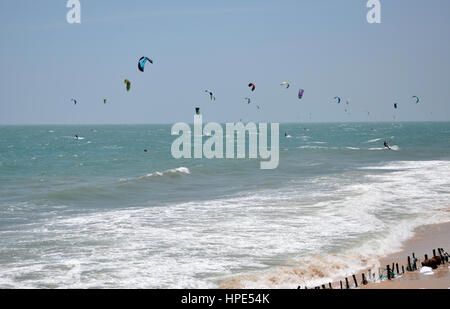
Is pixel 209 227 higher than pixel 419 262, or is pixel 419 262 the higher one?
pixel 419 262

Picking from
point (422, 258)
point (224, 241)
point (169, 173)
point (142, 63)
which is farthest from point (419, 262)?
point (169, 173)

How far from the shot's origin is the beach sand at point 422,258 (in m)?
9.84

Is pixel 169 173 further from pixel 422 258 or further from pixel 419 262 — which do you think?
pixel 419 262

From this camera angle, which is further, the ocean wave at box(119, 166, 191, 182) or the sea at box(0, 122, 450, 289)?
the ocean wave at box(119, 166, 191, 182)

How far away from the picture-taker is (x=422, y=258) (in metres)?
12.5

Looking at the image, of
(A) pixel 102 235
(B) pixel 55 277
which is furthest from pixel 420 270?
(A) pixel 102 235

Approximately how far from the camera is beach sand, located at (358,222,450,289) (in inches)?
387

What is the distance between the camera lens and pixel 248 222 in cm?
1689

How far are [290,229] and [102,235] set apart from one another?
589 centimetres

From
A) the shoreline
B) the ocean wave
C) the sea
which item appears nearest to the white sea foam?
the sea

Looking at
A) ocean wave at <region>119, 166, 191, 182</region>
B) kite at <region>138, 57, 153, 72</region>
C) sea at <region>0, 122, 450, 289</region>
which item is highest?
kite at <region>138, 57, 153, 72</region>

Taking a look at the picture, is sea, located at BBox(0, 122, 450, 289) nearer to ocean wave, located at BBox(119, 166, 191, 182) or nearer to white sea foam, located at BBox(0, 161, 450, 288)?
white sea foam, located at BBox(0, 161, 450, 288)

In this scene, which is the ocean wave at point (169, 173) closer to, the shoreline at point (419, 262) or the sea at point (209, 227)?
the sea at point (209, 227)
